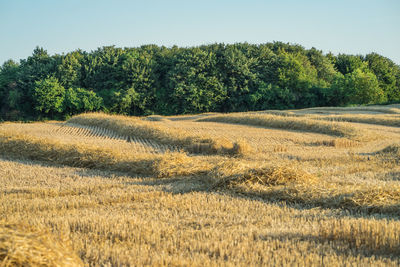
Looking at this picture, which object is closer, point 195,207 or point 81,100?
point 195,207

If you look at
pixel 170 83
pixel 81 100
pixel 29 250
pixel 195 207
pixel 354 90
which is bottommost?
pixel 195 207

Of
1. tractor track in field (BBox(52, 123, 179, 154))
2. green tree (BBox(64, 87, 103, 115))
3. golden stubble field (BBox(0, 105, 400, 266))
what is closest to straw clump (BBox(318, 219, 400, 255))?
golden stubble field (BBox(0, 105, 400, 266))

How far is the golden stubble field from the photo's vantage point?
4406 millimetres

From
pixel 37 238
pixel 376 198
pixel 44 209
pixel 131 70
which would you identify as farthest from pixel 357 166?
pixel 131 70

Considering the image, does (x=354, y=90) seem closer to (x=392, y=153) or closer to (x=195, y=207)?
(x=392, y=153)

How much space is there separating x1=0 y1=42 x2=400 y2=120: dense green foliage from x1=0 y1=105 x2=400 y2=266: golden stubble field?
122 ft

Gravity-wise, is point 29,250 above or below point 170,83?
below

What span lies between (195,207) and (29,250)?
3.54 meters

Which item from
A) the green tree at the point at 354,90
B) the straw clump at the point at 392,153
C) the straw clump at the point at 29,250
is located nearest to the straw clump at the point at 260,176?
the straw clump at the point at 29,250

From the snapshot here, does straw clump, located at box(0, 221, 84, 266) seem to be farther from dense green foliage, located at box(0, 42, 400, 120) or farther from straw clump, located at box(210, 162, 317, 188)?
dense green foliage, located at box(0, 42, 400, 120)

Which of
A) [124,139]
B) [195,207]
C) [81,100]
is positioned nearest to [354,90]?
[81,100]

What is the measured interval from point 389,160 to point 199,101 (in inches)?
1606

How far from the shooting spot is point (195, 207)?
6816 millimetres

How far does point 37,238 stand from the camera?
12.2ft
